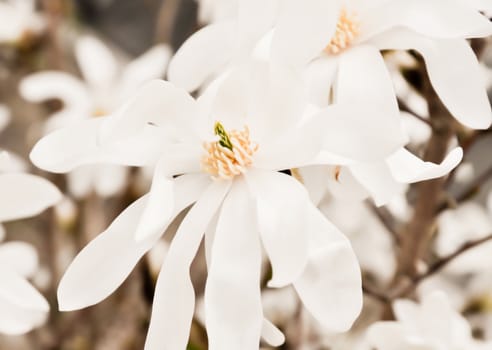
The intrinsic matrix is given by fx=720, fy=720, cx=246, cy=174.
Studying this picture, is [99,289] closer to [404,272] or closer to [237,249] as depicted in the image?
[237,249]

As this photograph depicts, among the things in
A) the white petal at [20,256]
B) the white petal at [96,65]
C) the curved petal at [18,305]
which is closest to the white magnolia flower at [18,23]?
the white petal at [96,65]

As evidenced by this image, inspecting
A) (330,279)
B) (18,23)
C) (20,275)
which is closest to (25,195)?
(20,275)

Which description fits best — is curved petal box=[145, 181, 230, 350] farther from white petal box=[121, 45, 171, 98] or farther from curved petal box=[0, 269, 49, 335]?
white petal box=[121, 45, 171, 98]

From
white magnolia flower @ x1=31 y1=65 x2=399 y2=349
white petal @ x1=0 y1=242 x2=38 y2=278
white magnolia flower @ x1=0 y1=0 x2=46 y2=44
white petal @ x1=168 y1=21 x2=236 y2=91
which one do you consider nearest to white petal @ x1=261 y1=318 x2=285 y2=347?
white magnolia flower @ x1=31 y1=65 x2=399 y2=349

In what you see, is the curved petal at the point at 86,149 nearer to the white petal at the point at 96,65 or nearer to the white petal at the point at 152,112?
the white petal at the point at 152,112

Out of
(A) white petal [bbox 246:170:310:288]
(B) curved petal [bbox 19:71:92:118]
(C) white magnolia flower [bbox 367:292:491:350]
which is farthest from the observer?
(B) curved petal [bbox 19:71:92:118]

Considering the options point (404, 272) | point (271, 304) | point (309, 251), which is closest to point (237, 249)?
point (309, 251)

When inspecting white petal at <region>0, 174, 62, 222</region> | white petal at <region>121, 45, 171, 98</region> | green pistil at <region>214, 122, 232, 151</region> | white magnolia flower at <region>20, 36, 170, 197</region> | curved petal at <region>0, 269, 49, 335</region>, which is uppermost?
green pistil at <region>214, 122, 232, 151</region>
